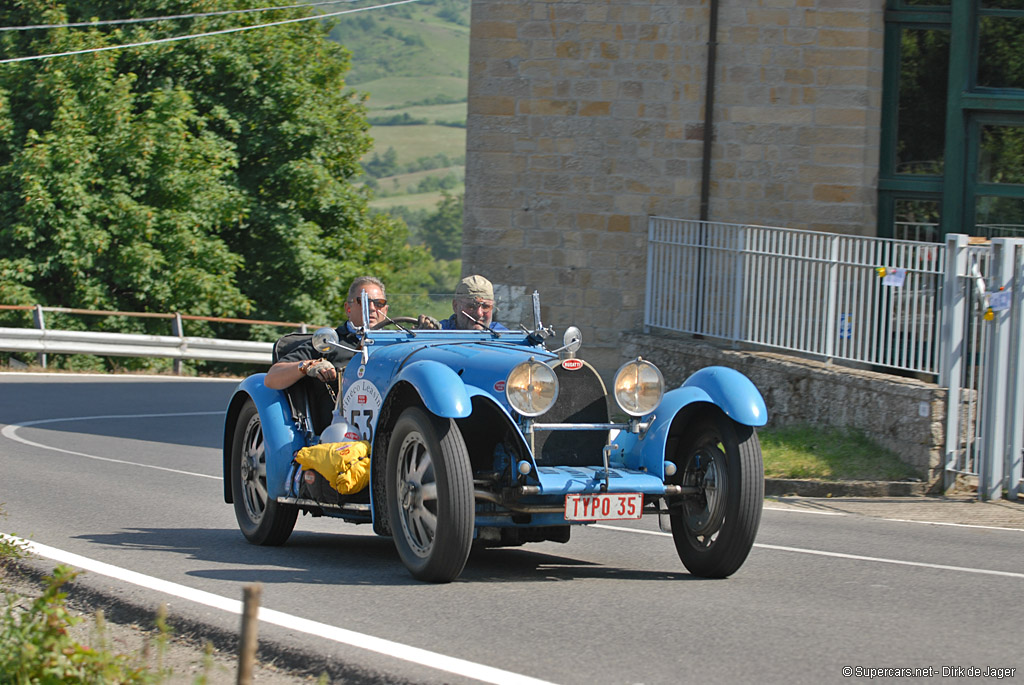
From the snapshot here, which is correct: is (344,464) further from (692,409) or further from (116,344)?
(116,344)

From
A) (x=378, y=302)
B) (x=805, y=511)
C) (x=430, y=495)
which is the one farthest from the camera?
(x=805, y=511)

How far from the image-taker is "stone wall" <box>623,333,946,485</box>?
1175 cm

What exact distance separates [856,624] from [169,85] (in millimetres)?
30402

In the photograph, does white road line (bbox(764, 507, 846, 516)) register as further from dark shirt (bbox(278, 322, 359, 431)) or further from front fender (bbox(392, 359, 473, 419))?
front fender (bbox(392, 359, 473, 419))

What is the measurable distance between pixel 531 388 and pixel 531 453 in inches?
12.8

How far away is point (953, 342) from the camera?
11750mm

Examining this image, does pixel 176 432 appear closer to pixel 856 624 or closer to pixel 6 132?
pixel 856 624

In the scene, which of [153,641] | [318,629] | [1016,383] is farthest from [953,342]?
[153,641]

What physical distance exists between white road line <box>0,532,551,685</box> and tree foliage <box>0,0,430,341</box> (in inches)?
960

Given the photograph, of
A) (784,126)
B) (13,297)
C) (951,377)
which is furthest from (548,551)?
(13,297)

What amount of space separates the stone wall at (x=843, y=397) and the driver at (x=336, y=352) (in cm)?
593

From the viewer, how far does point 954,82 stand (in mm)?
16500

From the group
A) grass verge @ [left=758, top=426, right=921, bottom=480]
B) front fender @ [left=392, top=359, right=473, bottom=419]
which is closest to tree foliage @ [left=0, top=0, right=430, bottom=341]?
grass verge @ [left=758, top=426, right=921, bottom=480]

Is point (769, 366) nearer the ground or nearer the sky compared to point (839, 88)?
nearer the ground
